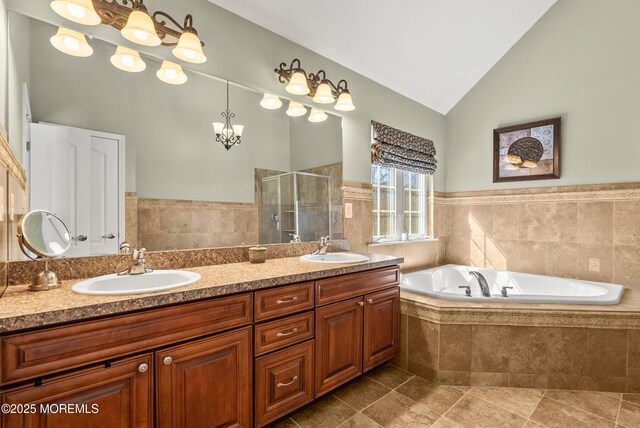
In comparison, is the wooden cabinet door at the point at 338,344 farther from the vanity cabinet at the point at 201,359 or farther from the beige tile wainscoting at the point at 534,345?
the beige tile wainscoting at the point at 534,345

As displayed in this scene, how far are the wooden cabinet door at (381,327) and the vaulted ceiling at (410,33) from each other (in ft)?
6.39

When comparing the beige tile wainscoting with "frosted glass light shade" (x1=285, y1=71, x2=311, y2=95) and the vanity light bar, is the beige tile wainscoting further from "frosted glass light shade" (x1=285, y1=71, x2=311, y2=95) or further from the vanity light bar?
the vanity light bar

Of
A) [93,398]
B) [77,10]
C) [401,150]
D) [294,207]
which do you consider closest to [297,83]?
[294,207]

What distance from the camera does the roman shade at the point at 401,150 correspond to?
2943 mm

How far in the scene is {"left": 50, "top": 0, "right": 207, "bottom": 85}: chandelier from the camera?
1.42 metres

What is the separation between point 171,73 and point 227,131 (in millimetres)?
429

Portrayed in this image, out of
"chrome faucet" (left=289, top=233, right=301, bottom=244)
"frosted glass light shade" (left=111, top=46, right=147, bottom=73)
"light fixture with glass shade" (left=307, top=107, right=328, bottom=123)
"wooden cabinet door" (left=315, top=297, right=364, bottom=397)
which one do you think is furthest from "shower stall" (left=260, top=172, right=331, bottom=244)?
"frosted glass light shade" (left=111, top=46, right=147, bottom=73)

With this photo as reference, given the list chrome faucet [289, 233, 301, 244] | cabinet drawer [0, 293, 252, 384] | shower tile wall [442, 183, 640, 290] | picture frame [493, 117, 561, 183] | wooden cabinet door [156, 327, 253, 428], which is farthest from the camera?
picture frame [493, 117, 561, 183]

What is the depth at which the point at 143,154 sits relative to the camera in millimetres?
1664

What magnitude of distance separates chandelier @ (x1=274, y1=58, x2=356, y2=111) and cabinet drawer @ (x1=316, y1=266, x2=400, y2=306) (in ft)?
4.33

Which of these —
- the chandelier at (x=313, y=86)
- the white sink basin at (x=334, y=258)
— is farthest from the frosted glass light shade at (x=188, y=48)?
the white sink basin at (x=334, y=258)

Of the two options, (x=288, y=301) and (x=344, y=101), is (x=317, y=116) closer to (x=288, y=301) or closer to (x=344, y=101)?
(x=344, y=101)

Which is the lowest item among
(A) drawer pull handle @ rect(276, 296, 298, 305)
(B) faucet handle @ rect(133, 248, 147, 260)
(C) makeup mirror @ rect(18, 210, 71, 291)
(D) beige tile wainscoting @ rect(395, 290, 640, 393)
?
(D) beige tile wainscoting @ rect(395, 290, 640, 393)

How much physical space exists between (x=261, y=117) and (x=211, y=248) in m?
0.96
